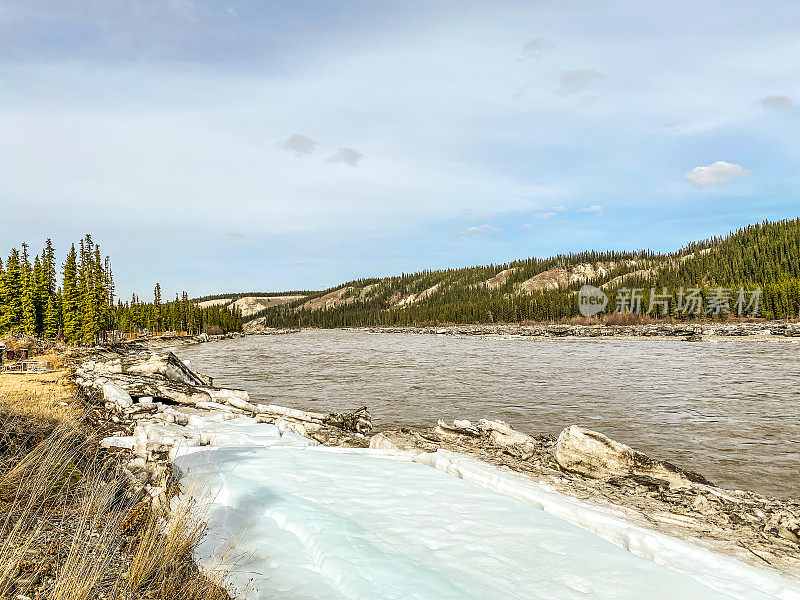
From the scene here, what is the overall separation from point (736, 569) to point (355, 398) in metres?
18.1

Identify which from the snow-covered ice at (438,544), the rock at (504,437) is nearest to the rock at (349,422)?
the rock at (504,437)

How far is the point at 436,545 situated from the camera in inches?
225

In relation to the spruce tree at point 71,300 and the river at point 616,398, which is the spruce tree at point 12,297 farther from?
the river at point 616,398

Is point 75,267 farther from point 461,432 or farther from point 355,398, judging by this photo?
point 461,432

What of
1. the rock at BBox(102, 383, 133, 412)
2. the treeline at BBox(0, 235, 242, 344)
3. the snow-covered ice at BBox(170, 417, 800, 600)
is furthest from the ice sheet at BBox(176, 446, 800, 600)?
the treeline at BBox(0, 235, 242, 344)

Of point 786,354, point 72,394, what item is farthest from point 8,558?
point 786,354

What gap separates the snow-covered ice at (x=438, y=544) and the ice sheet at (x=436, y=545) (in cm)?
2

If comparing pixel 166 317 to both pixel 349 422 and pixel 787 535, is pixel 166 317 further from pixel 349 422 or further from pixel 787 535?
pixel 787 535

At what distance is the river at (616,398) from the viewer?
482 inches

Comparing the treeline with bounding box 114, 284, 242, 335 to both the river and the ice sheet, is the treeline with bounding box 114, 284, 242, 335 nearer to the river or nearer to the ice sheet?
the river

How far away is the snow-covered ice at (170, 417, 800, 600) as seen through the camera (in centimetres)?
480

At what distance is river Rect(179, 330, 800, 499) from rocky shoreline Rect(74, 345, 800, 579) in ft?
8.03

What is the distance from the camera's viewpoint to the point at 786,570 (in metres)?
5.38

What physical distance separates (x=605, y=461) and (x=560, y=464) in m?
0.82
